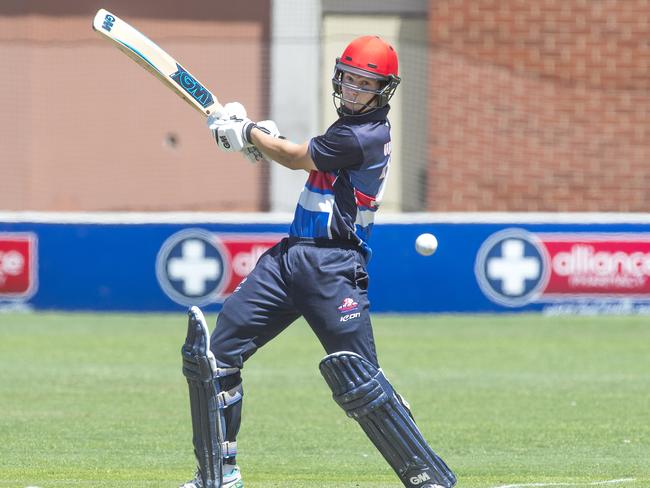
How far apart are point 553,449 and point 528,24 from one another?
11308 millimetres

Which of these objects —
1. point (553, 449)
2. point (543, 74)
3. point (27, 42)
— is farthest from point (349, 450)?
point (27, 42)

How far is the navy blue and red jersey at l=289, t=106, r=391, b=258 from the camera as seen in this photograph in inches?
237

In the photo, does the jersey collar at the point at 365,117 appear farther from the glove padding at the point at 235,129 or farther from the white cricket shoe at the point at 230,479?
the white cricket shoe at the point at 230,479

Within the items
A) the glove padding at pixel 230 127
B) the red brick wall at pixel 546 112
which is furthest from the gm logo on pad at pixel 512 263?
the glove padding at pixel 230 127

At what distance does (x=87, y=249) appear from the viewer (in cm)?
1498

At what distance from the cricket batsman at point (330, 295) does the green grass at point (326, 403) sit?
0.69 m

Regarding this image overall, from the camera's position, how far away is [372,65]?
6102 mm

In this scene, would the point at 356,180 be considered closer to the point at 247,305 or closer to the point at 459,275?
the point at 247,305

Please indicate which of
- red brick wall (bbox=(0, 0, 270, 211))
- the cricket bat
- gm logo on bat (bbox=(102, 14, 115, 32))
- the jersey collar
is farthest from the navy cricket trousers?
red brick wall (bbox=(0, 0, 270, 211))

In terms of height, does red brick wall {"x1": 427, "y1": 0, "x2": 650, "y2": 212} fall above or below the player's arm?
above

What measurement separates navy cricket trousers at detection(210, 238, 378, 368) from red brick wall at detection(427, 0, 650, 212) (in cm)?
1201

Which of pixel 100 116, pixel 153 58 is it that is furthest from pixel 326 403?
pixel 100 116

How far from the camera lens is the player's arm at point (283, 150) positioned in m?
6.05

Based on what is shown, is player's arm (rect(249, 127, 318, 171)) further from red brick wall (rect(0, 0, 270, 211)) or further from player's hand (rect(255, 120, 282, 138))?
red brick wall (rect(0, 0, 270, 211))
